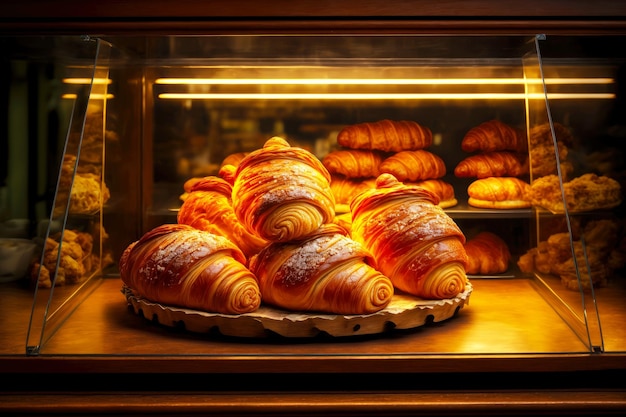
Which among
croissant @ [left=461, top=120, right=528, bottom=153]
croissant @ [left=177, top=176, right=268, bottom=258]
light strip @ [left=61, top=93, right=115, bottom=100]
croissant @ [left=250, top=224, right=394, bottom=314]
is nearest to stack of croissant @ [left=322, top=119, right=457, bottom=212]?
croissant @ [left=461, top=120, right=528, bottom=153]

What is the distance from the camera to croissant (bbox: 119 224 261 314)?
1598 mm

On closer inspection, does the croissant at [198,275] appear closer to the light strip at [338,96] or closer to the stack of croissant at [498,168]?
the light strip at [338,96]

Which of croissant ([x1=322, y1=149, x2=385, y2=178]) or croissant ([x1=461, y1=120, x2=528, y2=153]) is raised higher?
croissant ([x1=461, y1=120, x2=528, y2=153])

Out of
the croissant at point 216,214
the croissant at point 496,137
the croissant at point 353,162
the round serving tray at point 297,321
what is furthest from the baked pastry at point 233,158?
the croissant at point 496,137

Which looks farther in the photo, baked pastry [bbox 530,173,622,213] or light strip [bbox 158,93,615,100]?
light strip [bbox 158,93,615,100]

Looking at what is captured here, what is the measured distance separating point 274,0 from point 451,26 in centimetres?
40

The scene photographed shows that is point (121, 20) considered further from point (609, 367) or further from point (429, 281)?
point (609, 367)

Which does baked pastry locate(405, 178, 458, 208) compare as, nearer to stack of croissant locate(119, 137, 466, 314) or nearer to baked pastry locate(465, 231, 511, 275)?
baked pastry locate(465, 231, 511, 275)

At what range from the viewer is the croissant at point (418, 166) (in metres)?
2.12

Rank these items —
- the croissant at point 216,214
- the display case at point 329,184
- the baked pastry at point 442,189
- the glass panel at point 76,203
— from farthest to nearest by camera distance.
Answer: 1. the baked pastry at point 442,189
2. the croissant at point 216,214
3. the glass panel at point 76,203
4. the display case at point 329,184

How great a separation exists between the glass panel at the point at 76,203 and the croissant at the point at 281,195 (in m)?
0.40

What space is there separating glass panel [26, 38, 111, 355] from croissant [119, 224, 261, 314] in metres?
0.22

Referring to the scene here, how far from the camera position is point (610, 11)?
61.0 inches

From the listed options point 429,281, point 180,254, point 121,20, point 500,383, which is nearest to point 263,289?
point 180,254
